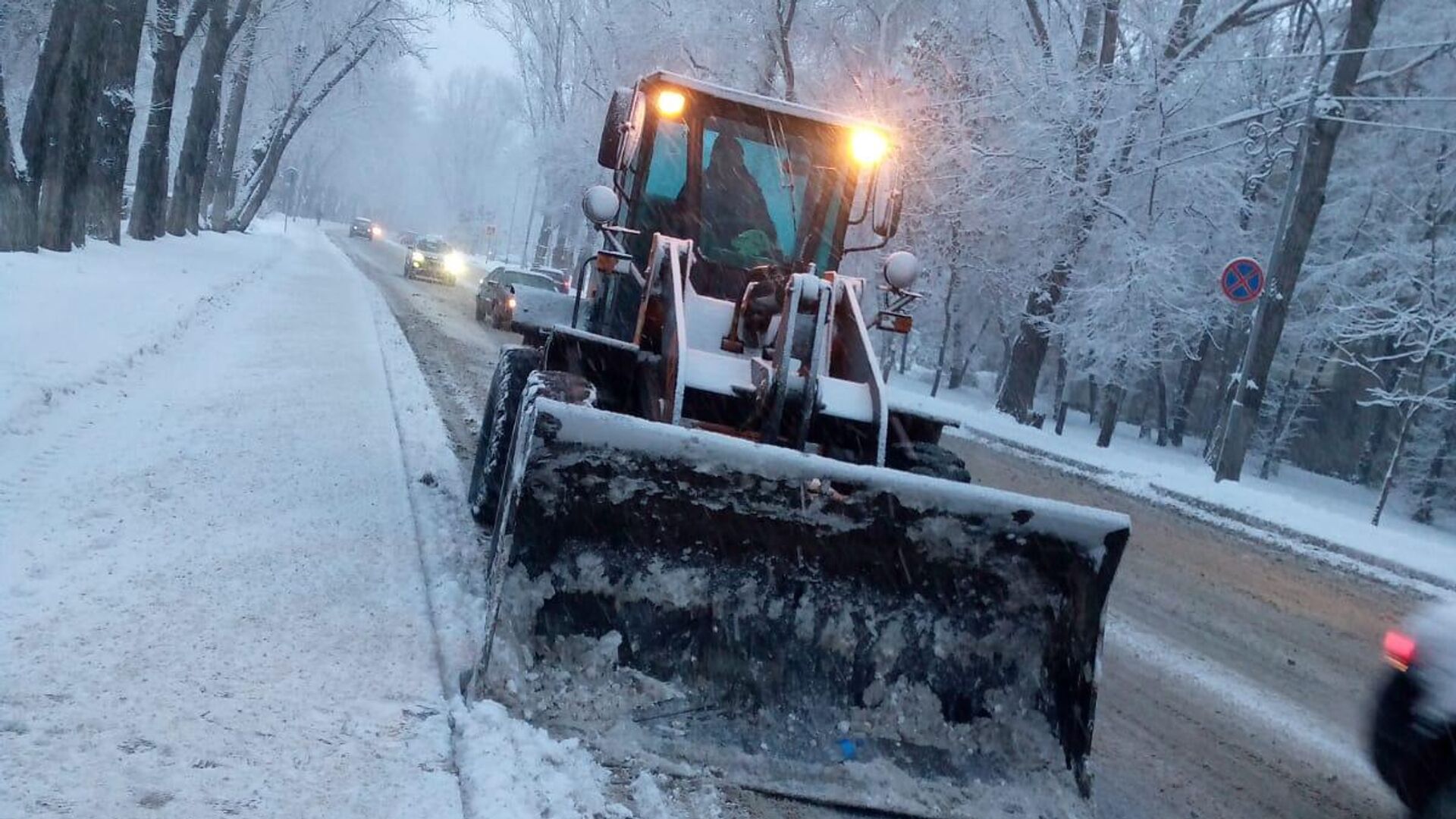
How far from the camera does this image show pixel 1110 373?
95.3 feet

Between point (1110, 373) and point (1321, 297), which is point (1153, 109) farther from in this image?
point (1321, 297)

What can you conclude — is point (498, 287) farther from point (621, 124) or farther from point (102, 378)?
point (621, 124)

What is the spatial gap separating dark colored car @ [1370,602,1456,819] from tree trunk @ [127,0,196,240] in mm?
23868

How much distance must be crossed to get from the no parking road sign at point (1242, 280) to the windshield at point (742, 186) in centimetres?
1135

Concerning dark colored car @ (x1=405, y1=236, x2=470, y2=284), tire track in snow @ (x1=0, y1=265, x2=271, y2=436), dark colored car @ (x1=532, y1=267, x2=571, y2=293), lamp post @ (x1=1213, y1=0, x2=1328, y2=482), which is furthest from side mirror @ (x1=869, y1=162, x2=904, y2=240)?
dark colored car @ (x1=405, y1=236, x2=470, y2=284)

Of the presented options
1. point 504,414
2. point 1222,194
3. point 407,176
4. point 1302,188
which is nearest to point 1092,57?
point 1222,194

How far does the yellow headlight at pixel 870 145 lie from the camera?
7.16 m

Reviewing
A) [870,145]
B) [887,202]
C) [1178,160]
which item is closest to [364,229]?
[1178,160]

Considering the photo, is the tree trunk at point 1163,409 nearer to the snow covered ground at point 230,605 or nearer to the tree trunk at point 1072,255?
the tree trunk at point 1072,255

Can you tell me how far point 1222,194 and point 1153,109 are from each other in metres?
2.53

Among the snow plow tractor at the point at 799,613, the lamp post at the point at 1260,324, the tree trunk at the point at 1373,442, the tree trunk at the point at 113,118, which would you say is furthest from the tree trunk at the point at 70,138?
the tree trunk at the point at 1373,442

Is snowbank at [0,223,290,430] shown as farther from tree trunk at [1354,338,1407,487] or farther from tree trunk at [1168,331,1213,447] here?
tree trunk at [1168,331,1213,447]

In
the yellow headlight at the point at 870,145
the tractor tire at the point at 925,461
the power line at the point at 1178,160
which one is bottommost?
the tractor tire at the point at 925,461

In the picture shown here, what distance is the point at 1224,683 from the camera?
6.51 metres
